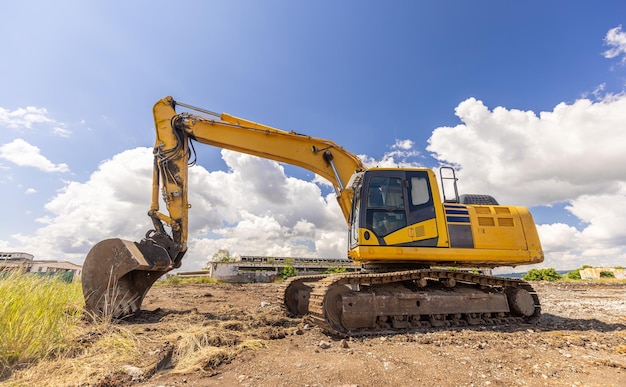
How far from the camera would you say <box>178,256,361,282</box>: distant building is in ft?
84.7

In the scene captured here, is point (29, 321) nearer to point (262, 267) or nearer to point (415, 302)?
point (415, 302)

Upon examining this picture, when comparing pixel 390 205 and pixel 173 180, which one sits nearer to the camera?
pixel 390 205

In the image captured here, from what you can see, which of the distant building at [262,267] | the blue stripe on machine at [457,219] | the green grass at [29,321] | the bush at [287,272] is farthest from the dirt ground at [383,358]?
the bush at [287,272]

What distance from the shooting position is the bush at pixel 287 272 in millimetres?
26609

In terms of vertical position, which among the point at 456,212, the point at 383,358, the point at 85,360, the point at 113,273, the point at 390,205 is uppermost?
the point at 390,205

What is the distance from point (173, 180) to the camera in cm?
785

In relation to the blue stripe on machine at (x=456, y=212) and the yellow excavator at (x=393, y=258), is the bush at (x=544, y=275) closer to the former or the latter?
the yellow excavator at (x=393, y=258)

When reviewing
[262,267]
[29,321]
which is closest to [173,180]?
[29,321]

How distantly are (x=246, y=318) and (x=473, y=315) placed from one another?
182 inches

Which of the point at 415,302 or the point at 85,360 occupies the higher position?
the point at 415,302

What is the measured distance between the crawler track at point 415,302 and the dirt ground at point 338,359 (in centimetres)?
36

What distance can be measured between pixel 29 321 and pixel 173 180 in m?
4.41

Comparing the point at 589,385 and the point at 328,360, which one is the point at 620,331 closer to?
the point at 589,385

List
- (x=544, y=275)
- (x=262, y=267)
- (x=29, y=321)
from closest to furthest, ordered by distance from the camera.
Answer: (x=29, y=321) → (x=544, y=275) → (x=262, y=267)
